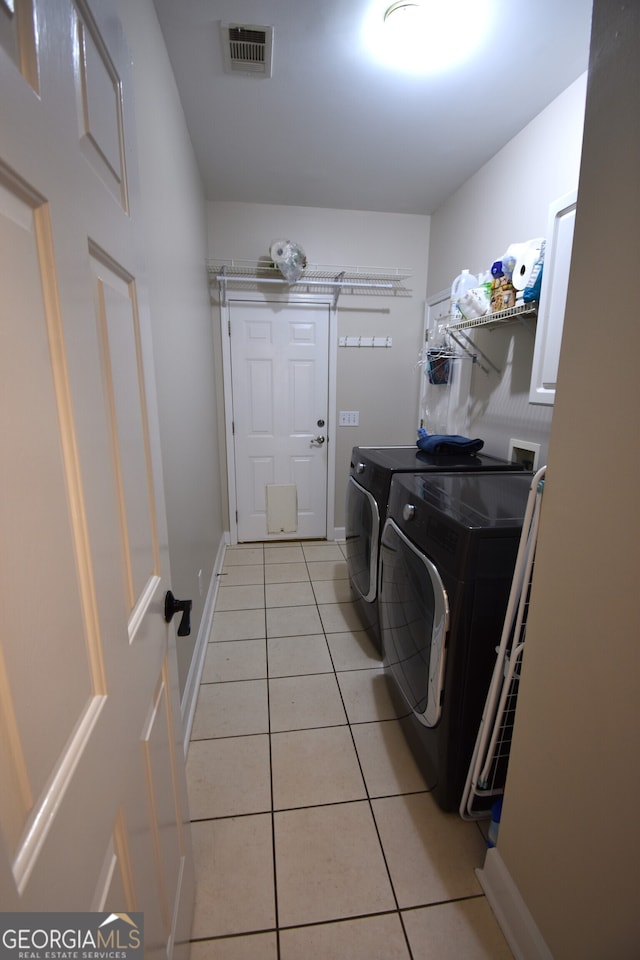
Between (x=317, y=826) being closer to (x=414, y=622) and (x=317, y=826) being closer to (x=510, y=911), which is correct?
(x=510, y=911)

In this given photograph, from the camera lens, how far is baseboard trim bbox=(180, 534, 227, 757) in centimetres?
161

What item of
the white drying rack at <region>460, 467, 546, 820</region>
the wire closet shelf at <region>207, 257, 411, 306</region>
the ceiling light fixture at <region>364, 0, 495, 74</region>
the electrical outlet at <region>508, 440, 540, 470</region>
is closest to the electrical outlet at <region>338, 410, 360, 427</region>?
the wire closet shelf at <region>207, 257, 411, 306</region>

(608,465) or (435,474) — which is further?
(435,474)

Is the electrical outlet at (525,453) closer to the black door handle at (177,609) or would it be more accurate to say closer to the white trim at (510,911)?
the white trim at (510,911)

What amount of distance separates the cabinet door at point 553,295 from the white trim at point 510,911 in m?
1.42

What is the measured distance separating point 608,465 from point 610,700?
1.38 ft

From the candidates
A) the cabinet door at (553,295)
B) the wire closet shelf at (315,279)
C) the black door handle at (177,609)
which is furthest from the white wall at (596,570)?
the wire closet shelf at (315,279)

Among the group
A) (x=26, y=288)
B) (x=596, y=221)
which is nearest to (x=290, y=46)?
(x=596, y=221)

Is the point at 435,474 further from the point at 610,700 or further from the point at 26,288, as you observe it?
the point at 26,288

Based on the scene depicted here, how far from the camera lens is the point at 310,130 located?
2.08 m

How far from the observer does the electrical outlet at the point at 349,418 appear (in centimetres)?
337

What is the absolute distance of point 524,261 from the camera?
165 centimetres

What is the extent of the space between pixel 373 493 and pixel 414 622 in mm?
743

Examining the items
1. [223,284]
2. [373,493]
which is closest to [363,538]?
[373,493]
